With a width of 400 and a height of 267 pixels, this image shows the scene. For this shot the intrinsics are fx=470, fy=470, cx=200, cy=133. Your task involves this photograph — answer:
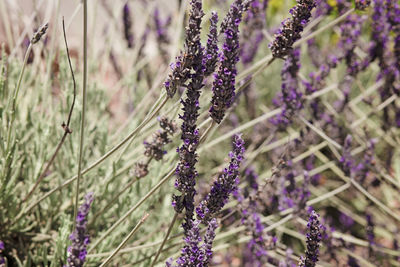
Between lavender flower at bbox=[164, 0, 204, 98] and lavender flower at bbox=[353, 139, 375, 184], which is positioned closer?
lavender flower at bbox=[164, 0, 204, 98]

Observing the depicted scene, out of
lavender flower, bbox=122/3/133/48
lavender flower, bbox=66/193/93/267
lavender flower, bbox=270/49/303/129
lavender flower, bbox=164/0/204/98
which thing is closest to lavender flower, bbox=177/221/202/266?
lavender flower, bbox=66/193/93/267

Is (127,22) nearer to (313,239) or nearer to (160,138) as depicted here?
(160,138)

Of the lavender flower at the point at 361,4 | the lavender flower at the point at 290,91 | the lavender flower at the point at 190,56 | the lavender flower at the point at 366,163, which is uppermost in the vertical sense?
the lavender flower at the point at 361,4

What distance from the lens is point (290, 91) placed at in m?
2.01

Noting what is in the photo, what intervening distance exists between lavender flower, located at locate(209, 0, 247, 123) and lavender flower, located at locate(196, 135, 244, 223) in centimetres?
11

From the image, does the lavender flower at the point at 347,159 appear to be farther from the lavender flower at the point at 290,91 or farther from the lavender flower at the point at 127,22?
the lavender flower at the point at 127,22

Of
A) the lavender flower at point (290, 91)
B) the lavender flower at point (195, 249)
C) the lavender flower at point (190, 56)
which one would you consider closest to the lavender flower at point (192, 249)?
the lavender flower at point (195, 249)

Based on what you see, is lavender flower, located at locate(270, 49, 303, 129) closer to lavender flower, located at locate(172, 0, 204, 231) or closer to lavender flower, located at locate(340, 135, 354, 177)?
lavender flower, located at locate(340, 135, 354, 177)

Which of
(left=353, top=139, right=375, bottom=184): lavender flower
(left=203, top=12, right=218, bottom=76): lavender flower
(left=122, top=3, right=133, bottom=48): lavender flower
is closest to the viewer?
(left=203, top=12, right=218, bottom=76): lavender flower

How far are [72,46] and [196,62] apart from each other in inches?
145

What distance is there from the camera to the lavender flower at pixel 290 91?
196cm

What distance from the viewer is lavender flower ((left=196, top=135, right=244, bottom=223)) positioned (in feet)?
3.96

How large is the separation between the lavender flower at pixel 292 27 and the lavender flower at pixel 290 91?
1.51ft

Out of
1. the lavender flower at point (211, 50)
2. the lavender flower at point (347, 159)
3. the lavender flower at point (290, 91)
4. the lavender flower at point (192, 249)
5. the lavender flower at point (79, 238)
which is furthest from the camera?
the lavender flower at point (347, 159)
